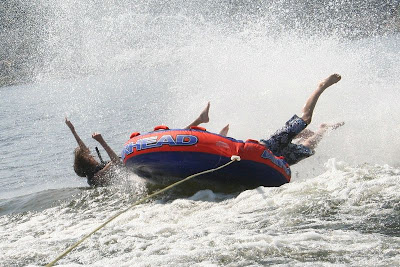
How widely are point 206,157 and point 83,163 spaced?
3077 mm

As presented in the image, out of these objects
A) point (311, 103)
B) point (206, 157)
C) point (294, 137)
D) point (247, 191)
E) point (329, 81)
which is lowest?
point (247, 191)

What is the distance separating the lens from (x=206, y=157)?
20.4ft

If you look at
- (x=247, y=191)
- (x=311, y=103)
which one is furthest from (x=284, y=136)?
(x=247, y=191)

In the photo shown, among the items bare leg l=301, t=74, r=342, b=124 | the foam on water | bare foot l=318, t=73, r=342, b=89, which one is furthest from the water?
bare foot l=318, t=73, r=342, b=89

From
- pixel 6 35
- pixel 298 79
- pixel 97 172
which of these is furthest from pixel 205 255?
pixel 6 35

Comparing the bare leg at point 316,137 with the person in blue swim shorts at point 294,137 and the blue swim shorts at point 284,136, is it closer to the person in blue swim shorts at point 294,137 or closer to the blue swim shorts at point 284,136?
the person in blue swim shorts at point 294,137

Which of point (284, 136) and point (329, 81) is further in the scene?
point (329, 81)

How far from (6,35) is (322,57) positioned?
419ft

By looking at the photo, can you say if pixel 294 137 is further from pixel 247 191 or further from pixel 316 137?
pixel 247 191

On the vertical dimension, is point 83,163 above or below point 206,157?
above

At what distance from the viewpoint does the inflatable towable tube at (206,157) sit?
621 cm

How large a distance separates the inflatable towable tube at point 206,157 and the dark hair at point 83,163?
1.94 m

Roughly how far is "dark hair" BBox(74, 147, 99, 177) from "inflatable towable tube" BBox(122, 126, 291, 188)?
1940 mm

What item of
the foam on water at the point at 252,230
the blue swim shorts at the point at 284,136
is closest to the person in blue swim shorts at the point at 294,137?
the blue swim shorts at the point at 284,136
